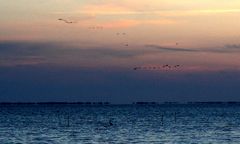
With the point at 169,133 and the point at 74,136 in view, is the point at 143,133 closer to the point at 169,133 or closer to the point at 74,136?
the point at 169,133

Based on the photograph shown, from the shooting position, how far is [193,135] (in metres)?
117

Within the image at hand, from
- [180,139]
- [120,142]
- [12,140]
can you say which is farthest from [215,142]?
[12,140]

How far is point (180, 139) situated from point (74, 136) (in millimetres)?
18673

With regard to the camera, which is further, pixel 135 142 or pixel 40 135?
pixel 40 135

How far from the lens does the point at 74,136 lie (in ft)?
375

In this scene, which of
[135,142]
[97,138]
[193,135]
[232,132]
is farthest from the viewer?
[232,132]

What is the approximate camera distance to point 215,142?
336ft

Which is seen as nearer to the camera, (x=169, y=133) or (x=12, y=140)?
(x=12, y=140)

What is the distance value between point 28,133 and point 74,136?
12.4m

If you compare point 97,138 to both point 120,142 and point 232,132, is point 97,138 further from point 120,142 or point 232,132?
point 232,132

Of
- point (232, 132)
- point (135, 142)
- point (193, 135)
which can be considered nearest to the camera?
point (135, 142)

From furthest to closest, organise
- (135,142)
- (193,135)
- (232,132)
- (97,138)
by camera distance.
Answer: (232,132), (193,135), (97,138), (135,142)

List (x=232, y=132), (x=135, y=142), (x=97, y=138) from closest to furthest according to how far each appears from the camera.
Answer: (x=135, y=142), (x=97, y=138), (x=232, y=132)

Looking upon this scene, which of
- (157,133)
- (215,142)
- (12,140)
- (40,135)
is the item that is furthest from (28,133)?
(215,142)
